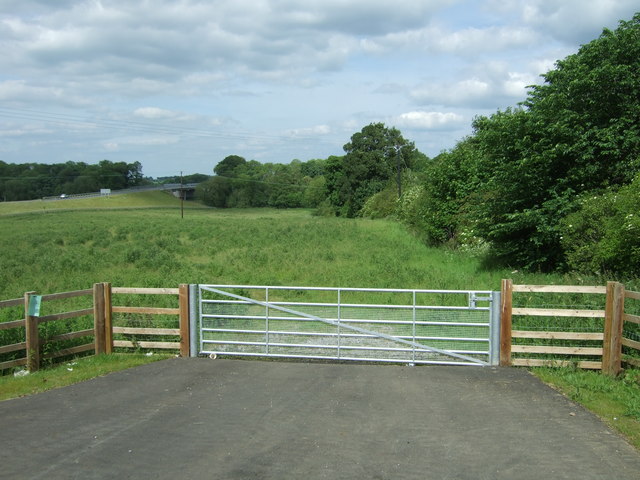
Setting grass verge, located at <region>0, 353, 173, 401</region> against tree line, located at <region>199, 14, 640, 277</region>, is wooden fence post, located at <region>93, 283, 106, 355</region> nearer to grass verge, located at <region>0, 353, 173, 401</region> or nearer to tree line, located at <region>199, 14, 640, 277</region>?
grass verge, located at <region>0, 353, 173, 401</region>

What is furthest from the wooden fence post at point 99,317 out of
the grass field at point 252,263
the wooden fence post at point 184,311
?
the wooden fence post at point 184,311

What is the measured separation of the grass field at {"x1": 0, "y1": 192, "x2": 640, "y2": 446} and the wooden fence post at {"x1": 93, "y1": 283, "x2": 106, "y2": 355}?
58 centimetres

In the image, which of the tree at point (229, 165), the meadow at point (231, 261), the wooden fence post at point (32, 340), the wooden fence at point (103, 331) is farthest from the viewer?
the tree at point (229, 165)

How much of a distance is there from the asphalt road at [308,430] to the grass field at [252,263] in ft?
3.01

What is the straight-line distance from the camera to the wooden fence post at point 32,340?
10.1 m

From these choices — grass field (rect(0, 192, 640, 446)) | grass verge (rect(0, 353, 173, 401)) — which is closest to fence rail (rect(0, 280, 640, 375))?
grass verge (rect(0, 353, 173, 401))

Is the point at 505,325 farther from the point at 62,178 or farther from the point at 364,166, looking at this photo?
the point at 62,178

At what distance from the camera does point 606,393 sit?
8531 mm

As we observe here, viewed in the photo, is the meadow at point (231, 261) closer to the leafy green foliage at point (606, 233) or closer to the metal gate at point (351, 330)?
the leafy green foliage at point (606, 233)

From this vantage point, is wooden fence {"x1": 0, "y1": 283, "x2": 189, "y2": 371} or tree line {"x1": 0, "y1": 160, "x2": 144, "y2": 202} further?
tree line {"x1": 0, "y1": 160, "x2": 144, "y2": 202}

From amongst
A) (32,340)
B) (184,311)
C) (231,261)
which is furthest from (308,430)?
(231,261)

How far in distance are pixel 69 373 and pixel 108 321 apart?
61.7 inches

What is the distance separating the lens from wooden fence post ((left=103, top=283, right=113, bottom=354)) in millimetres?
11258

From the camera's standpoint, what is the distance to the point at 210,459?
19.3ft
